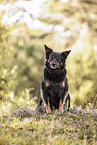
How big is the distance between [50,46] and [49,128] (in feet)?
28.3

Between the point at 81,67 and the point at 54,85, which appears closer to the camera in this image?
the point at 54,85

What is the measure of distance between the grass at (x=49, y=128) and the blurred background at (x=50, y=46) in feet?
2.63

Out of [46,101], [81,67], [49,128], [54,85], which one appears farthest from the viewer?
[81,67]

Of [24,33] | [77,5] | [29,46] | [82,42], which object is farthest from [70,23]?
[82,42]

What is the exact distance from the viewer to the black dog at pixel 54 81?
5.28 meters

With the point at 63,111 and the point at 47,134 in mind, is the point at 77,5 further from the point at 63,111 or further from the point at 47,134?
the point at 47,134

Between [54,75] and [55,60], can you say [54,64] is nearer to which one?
[55,60]

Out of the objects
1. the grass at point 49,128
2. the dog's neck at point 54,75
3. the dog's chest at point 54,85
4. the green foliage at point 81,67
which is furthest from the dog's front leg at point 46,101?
the green foliage at point 81,67

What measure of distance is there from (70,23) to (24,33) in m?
5.99

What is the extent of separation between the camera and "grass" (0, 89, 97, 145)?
13.3 feet

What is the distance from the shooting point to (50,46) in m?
12.8

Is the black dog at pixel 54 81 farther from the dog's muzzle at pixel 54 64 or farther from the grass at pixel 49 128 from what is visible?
the grass at pixel 49 128

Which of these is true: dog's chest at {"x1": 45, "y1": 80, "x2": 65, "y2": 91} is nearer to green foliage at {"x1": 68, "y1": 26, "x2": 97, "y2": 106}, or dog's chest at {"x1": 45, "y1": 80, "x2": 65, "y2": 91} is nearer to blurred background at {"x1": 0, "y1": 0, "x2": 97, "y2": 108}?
blurred background at {"x1": 0, "y1": 0, "x2": 97, "y2": 108}

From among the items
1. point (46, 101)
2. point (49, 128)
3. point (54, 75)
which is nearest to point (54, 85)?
point (54, 75)
